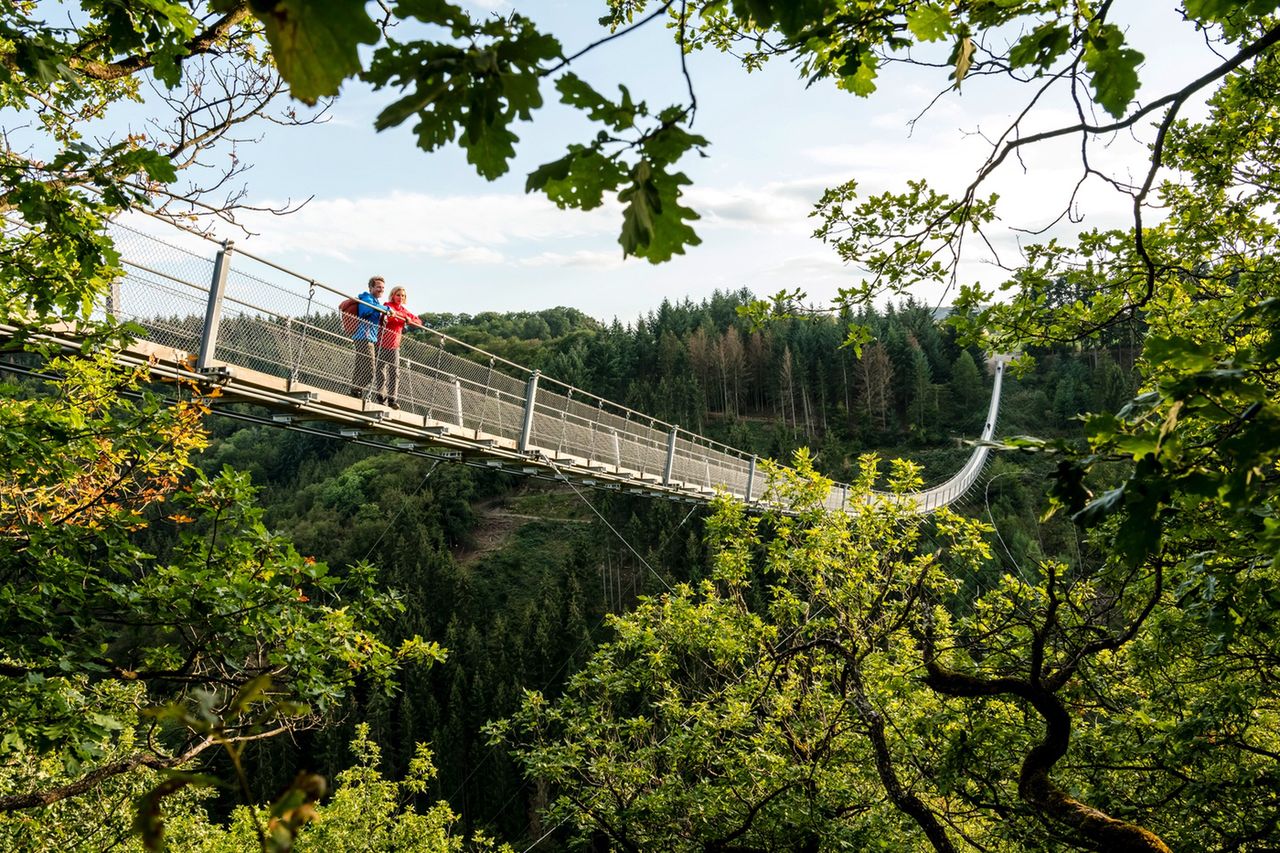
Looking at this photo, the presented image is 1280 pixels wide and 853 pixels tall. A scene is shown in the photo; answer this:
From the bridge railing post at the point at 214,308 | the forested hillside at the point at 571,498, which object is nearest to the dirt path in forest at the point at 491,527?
the forested hillside at the point at 571,498

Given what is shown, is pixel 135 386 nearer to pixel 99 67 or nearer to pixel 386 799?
pixel 99 67

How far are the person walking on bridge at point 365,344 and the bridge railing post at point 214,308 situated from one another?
1.17 m

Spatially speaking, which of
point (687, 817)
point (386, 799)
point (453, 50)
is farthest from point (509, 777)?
point (453, 50)

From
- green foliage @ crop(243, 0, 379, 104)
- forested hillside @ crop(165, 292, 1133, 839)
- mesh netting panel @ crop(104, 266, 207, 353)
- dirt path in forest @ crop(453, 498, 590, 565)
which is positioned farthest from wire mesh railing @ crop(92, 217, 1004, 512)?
dirt path in forest @ crop(453, 498, 590, 565)

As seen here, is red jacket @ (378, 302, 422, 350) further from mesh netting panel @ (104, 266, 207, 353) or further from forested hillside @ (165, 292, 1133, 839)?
forested hillside @ (165, 292, 1133, 839)

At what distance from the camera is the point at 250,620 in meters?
3.70

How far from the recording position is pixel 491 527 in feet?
204

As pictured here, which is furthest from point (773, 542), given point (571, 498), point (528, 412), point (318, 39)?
point (571, 498)

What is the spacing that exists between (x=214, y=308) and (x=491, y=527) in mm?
58841

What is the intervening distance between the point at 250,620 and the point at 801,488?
18.9 ft

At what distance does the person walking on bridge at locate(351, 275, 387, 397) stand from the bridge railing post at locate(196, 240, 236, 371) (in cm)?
117

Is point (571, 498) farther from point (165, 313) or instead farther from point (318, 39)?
point (318, 39)

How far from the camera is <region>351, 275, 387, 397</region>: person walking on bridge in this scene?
6035 millimetres

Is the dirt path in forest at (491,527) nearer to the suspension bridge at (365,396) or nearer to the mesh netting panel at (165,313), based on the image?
the suspension bridge at (365,396)
